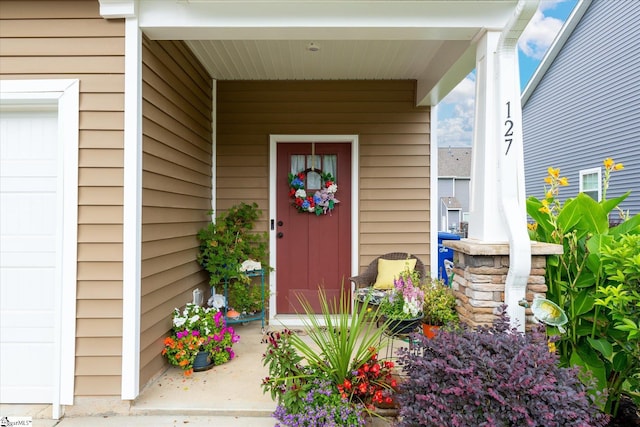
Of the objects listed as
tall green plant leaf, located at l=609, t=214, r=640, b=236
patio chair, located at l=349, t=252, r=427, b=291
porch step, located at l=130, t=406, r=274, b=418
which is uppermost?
tall green plant leaf, located at l=609, t=214, r=640, b=236

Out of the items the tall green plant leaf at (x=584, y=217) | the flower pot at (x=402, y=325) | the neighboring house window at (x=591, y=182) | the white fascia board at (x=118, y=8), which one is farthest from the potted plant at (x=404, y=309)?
the neighboring house window at (x=591, y=182)

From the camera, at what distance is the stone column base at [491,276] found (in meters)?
2.29

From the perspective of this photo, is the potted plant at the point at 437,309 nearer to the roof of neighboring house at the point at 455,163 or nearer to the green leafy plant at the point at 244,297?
the green leafy plant at the point at 244,297

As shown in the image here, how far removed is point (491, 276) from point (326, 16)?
194cm

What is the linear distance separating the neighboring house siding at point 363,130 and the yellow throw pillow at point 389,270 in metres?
0.30

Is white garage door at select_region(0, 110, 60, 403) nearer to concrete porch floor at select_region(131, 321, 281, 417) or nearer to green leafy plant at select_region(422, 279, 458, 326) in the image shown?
concrete porch floor at select_region(131, 321, 281, 417)

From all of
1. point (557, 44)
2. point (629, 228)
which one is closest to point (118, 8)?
point (629, 228)

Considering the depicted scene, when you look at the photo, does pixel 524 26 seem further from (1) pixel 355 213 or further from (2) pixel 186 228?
(2) pixel 186 228

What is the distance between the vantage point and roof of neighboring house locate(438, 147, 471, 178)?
1806 cm

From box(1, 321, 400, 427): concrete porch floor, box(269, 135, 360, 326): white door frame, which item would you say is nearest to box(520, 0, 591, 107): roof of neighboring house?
box(269, 135, 360, 326): white door frame

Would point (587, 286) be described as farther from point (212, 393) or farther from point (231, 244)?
point (231, 244)

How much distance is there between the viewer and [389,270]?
12.5 feet

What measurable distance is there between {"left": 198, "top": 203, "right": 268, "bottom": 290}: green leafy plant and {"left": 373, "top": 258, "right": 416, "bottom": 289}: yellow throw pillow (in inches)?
47.2

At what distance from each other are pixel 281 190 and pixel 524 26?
8.94ft
